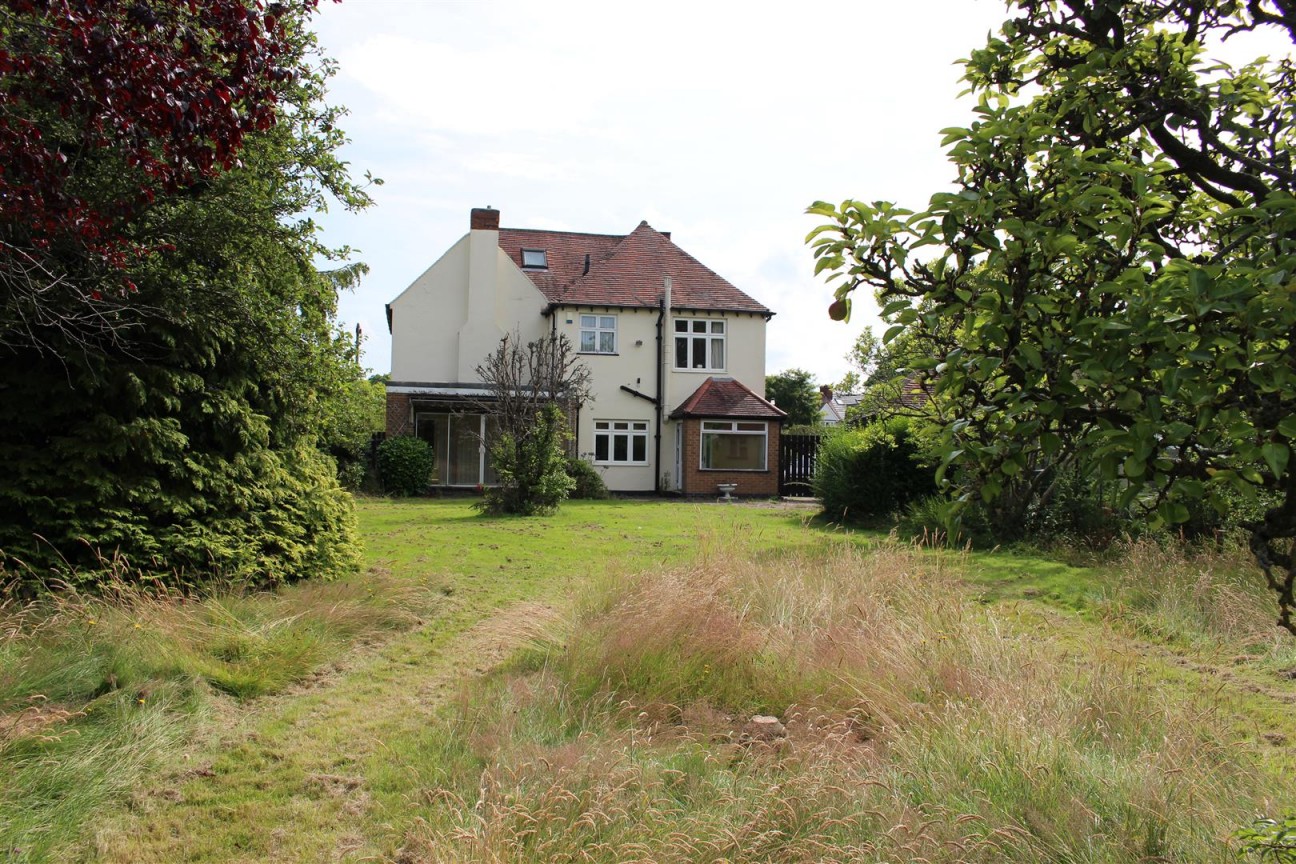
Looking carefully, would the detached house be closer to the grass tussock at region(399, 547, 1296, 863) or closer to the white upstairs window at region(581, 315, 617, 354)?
the white upstairs window at region(581, 315, 617, 354)

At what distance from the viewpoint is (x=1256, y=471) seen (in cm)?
221

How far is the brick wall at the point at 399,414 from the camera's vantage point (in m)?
26.8

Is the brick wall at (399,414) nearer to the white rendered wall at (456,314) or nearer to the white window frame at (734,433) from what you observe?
the white rendered wall at (456,314)

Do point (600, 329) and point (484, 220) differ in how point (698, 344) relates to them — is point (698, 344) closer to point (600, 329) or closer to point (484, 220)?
point (600, 329)

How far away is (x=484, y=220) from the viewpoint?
28.6 meters

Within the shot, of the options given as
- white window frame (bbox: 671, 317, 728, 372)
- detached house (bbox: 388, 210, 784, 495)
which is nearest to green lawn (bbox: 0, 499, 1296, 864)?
detached house (bbox: 388, 210, 784, 495)

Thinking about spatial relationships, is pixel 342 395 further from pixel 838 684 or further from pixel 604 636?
pixel 838 684

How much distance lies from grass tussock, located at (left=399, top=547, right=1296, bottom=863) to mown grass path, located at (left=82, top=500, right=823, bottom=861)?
31cm

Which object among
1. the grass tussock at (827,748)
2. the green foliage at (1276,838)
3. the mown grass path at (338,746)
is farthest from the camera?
the mown grass path at (338,746)

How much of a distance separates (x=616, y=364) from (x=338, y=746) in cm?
2369

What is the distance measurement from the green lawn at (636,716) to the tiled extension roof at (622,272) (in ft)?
68.2

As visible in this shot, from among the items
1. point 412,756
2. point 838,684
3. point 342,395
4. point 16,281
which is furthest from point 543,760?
point 342,395

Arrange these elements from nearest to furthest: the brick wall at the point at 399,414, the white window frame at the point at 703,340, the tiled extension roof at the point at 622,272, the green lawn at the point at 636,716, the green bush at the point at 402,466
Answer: the green lawn at the point at 636,716
the green bush at the point at 402,466
the brick wall at the point at 399,414
the tiled extension roof at the point at 622,272
the white window frame at the point at 703,340

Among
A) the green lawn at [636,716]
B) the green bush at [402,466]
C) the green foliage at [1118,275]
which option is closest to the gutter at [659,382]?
the green bush at [402,466]
